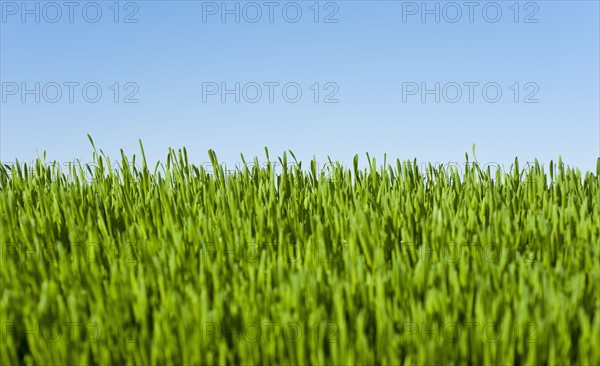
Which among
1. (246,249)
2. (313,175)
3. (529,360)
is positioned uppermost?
(313,175)

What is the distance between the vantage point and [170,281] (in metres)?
2.66

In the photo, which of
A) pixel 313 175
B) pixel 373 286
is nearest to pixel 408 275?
pixel 373 286

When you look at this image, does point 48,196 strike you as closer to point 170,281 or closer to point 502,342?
point 170,281

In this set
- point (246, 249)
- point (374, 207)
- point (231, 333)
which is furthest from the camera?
point (374, 207)

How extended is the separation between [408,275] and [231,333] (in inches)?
25.5

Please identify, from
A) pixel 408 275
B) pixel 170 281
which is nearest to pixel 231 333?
pixel 170 281

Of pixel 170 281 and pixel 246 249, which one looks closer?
pixel 170 281

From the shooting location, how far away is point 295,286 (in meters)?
2.30

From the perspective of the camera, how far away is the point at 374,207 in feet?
12.4

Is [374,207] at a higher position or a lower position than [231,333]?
higher

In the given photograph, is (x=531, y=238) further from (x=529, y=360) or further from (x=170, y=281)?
(x=170, y=281)

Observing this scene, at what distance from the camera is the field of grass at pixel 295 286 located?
2197 millimetres

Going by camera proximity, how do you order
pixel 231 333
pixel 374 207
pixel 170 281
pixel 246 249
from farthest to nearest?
pixel 374 207 → pixel 246 249 → pixel 170 281 → pixel 231 333

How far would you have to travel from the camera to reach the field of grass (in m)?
2.20
